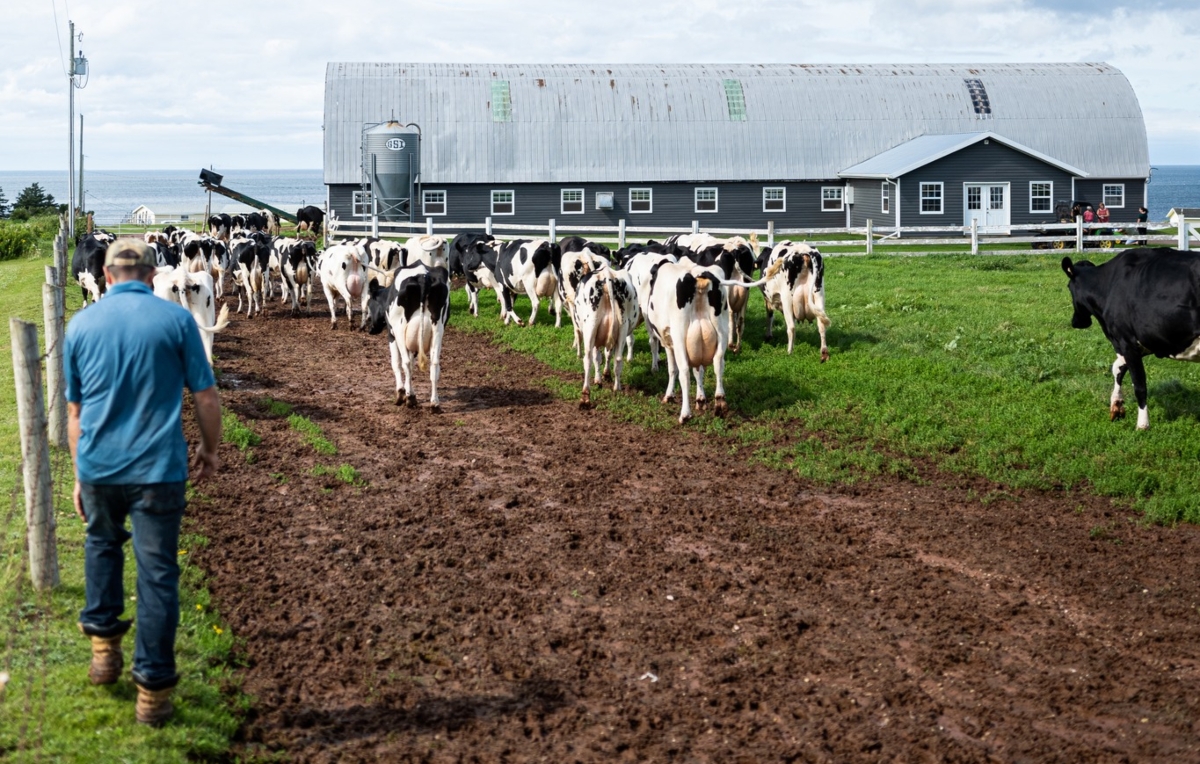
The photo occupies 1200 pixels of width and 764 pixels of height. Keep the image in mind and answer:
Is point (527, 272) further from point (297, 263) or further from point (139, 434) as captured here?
point (139, 434)

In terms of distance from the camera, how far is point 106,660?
20.7 feet

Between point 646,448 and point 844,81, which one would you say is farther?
point 844,81

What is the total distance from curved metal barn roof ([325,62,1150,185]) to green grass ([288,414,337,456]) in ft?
116

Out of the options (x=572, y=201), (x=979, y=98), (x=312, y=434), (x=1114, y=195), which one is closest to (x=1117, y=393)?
(x=312, y=434)

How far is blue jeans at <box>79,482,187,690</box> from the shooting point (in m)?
5.81

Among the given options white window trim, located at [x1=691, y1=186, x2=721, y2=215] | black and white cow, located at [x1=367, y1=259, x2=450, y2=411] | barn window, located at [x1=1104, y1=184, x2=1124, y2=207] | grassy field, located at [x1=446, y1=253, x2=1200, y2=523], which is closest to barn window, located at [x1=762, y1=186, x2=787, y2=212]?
white window trim, located at [x1=691, y1=186, x2=721, y2=215]

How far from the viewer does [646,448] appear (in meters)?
12.8

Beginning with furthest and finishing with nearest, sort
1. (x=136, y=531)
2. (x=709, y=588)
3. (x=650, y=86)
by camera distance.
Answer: (x=650, y=86) < (x=709, y=588) < (x=136, y=531)

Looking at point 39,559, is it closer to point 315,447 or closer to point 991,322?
point 315,447

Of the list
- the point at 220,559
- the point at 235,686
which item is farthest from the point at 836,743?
the point at 220,559

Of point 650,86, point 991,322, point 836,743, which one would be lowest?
point 836,743

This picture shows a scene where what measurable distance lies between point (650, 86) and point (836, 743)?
47.7 m

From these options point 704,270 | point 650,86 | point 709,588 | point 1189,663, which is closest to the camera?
point 1189,663

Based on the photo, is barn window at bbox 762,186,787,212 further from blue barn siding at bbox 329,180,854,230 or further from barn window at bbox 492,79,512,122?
barn window at bbox 492,79,512,122
